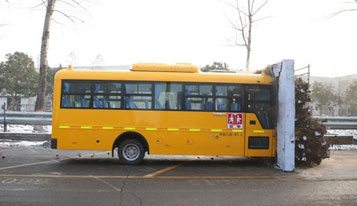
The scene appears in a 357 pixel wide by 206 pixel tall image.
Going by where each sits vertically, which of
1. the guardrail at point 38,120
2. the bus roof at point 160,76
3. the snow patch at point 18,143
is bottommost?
the snow patch at point 18,143

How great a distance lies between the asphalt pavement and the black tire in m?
0.23

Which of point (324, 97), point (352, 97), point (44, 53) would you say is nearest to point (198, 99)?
point (44, 53)

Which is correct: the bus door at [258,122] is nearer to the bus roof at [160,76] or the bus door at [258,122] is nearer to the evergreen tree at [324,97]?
the bus roof at [160,76]

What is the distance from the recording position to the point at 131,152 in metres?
9.81

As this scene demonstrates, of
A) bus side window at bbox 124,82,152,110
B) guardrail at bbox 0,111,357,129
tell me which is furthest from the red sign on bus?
guardrail at bbox 0,111,357,129

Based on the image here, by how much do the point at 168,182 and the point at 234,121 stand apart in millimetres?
3045

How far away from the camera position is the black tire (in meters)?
9.70

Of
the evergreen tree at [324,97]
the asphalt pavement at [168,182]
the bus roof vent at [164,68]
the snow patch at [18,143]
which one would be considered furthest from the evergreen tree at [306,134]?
the evergreen tree at [324,97]

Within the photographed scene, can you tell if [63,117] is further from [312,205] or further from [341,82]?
[341,82]

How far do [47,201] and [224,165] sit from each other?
5.86m

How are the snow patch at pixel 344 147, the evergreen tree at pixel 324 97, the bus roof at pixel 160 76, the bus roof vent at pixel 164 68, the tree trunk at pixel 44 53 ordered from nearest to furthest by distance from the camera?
the bus roof at pixel 160 76
the bus roof vent at pixel 164 68
the snow patch at pixel 344 147
the tree trunk at pixel 44 53
the evergreen tree at pixel 324 97

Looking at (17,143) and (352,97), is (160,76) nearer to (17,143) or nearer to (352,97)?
(17,143)

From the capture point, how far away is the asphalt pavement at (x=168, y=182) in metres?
6.22

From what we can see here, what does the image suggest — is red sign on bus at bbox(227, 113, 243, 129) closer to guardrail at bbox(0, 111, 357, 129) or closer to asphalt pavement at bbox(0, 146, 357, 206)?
asphalt pavement at bbox(0, 146, 357, 206)
